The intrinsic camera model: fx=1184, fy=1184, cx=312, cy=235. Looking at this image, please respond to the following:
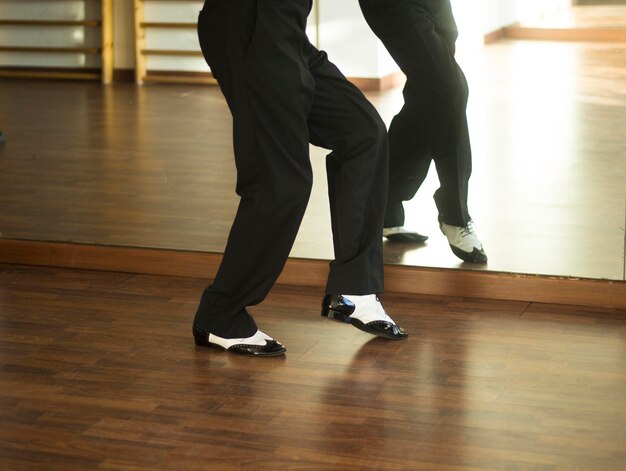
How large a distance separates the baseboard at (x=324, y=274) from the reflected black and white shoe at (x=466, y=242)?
0.21ft

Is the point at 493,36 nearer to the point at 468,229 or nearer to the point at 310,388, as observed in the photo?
the point at 468,229

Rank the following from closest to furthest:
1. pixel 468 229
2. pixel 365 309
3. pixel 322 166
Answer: pixel 365 309 → pixel 468 229 → pixel 322 166

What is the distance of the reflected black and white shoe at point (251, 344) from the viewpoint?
295 centimetres

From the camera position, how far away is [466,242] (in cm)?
350

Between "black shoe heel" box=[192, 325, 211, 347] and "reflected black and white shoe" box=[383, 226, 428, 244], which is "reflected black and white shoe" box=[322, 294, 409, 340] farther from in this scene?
"reflected black and white shoe" box=[383, 226, 428, 244]

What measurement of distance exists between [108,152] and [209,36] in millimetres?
1257

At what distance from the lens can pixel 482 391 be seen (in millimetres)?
2688

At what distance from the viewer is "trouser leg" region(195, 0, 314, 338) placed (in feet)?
8.87

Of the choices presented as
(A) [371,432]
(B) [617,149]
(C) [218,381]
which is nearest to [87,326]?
(C) [218,381]

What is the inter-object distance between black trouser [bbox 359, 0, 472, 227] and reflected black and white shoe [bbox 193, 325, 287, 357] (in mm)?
719

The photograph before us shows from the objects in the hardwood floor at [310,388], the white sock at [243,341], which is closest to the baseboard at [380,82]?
the hardwood floor at [310,388]

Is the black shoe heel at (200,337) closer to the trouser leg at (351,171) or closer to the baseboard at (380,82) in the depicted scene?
the trouser leg at (351,171)

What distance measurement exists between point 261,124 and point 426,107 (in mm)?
761

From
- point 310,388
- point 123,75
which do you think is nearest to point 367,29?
point 123,75
